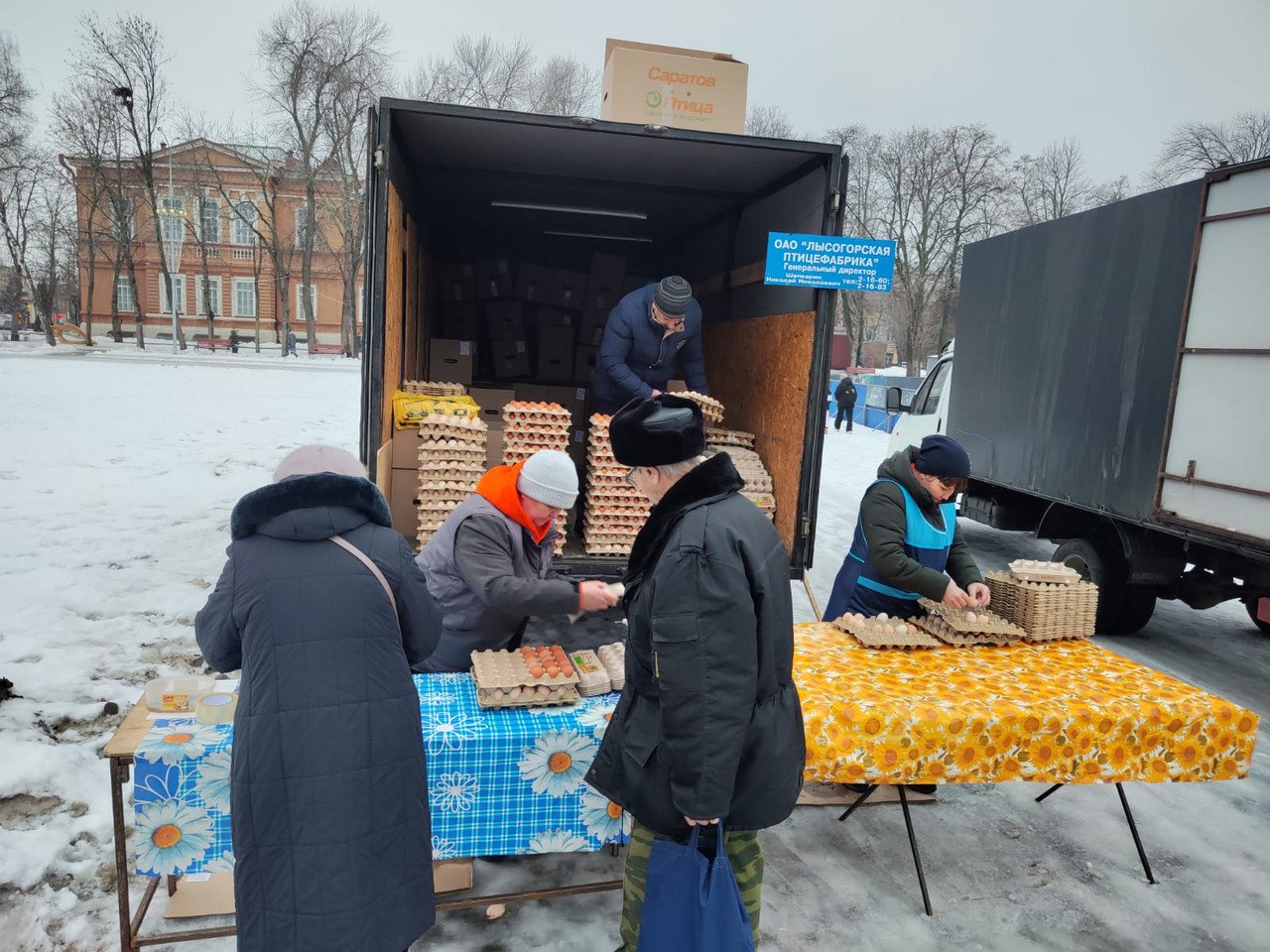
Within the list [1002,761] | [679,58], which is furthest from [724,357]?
[1002,761]

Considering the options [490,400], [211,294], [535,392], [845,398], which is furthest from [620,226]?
[211,294]

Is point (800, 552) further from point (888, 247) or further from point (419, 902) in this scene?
point (419, 902)

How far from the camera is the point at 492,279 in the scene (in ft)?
32.1

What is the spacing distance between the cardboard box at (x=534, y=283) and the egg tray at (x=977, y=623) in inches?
271

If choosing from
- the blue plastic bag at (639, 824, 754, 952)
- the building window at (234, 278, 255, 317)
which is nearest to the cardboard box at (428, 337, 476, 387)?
the blue plastic bag at (639, 824, 754, 952)

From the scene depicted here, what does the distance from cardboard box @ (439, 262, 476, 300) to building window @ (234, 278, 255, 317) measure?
47.0m

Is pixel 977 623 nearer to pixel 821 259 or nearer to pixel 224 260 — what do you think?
pixel 821 259

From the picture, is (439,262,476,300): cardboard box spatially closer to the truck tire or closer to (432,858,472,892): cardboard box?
the truck tire

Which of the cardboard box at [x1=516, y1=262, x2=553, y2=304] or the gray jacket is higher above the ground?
the cardboard box at [x1=516, y1=262, x2=553, y2=304]

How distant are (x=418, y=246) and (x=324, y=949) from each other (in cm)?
702

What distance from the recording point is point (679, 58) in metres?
5.66

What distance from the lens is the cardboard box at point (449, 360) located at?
9.00 meters

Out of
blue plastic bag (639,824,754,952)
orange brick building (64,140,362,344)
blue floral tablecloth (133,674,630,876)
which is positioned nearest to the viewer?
blue plastic bag (639,824,754,952)

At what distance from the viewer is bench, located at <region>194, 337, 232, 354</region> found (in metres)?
40.7
